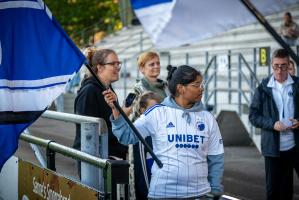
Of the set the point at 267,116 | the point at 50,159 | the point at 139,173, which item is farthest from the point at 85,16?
the point at 139,173

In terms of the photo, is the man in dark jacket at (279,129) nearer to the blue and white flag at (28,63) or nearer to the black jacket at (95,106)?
the black jacket at (95,106)

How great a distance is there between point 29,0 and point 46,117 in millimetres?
1746

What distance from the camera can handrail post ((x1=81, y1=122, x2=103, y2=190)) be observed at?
5086 mm

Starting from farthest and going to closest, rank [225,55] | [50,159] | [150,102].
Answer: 1. [225,55]
2. [50,159]
3. [150,102]

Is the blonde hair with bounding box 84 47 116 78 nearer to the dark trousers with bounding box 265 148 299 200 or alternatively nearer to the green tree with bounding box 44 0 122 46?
the dark trousers with bounding box 265 148 299 200

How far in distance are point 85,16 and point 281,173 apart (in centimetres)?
3016

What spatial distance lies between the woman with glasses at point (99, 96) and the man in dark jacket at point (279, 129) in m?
1.87

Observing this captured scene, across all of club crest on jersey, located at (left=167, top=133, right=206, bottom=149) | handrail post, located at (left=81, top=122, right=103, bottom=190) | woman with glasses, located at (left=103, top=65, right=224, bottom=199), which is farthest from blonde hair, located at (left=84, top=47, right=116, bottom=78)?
club crest on jersey, located at (left=167, top=133, right=206, bottom=149)

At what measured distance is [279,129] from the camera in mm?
6957

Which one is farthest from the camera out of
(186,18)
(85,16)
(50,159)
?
(85,16)

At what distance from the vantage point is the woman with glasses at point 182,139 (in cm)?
469

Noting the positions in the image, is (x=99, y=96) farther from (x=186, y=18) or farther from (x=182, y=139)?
(x=186, y=18)

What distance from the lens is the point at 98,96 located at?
5.73 meters

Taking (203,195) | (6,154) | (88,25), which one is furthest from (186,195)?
(88,25)
